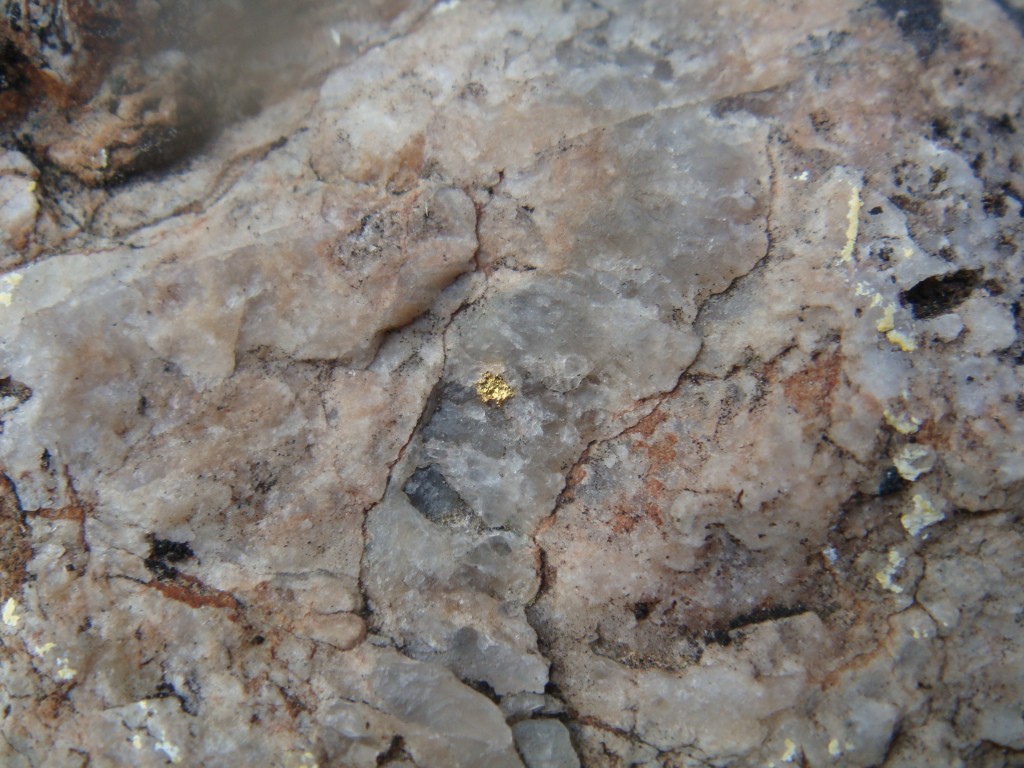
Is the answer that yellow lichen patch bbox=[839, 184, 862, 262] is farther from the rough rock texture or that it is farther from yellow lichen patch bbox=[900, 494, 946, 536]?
yellow lichen patch bbox=[900, 494, 946, 536]

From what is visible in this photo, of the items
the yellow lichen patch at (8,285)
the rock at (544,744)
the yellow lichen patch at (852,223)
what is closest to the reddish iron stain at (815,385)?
the yellow lichen patch at (852,223)

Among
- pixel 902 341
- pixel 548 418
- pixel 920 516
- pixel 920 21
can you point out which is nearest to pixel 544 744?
pixel 548 418

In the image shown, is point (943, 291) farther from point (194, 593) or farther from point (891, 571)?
point (194, 593)

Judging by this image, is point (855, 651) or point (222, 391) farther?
point (222, 391)

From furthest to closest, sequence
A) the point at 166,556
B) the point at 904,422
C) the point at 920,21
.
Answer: the point at 920,21, the point at 166,556, the point at 904,422

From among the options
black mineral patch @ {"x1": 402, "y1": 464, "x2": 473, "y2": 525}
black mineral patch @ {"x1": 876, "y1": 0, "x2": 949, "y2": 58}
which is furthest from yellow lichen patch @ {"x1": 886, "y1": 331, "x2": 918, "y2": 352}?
black mineral patch @ {"x1": 402, "y1": 464, "x2": 473, "y2": 525}

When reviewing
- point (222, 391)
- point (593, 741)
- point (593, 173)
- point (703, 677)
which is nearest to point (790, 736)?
point (703, 677)

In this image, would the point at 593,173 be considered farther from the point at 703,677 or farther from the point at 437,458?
the point at 703,677
